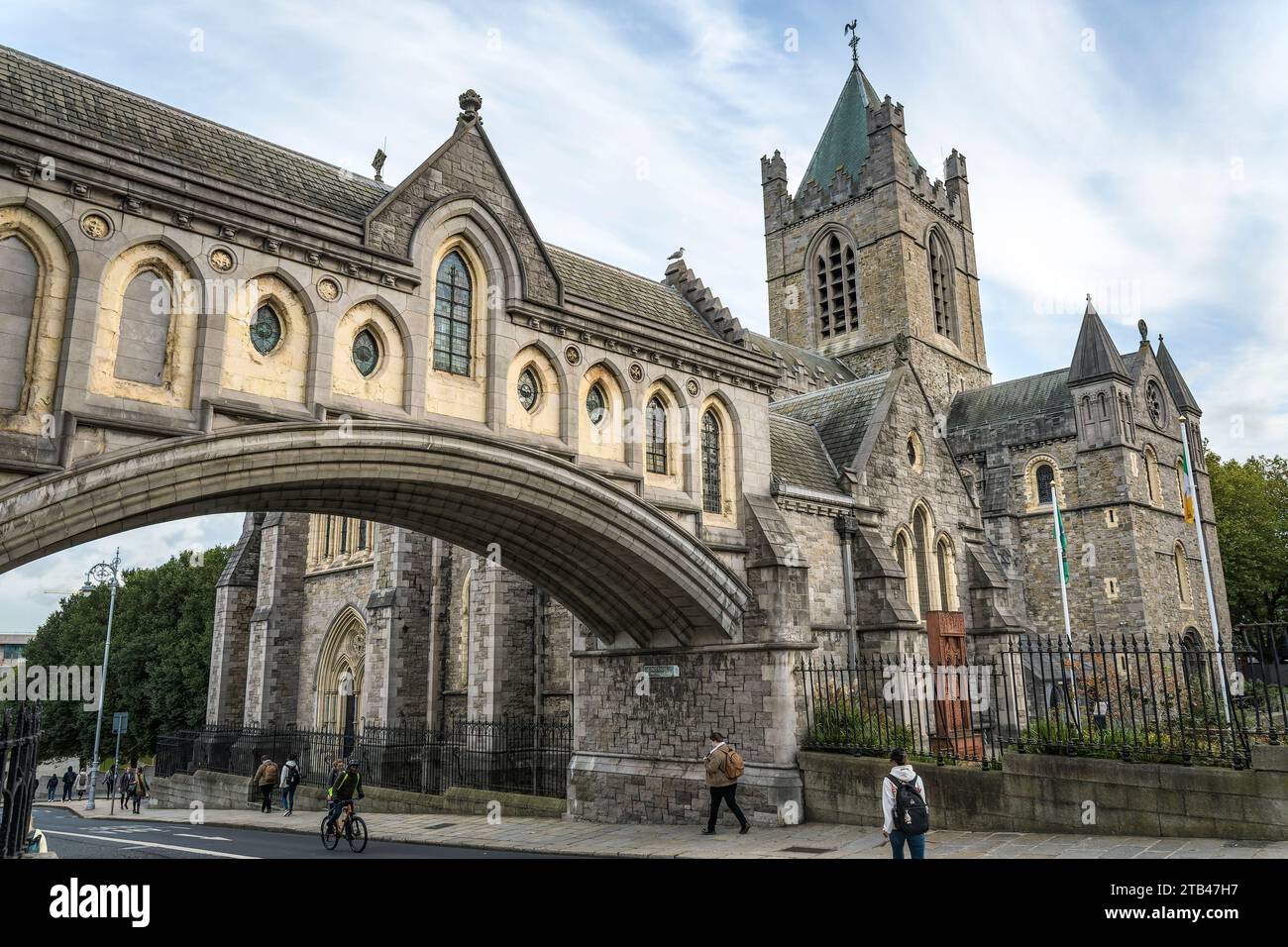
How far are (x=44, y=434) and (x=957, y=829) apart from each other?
12.0 m

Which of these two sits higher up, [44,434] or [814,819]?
[44,434]

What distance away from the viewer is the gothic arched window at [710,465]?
1543 centimetres

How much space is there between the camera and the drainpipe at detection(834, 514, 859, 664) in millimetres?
17656

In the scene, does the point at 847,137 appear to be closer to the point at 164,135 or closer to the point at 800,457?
the point at 800,457

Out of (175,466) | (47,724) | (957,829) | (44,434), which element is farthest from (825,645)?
(47,724)

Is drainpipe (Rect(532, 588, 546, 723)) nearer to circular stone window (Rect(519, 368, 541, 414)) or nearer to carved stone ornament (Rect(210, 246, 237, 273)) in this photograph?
circular stone window (Rect(519, 368, 541, 414))

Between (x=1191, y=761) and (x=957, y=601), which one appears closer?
(x=1191, y=761)

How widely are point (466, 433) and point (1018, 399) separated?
3714cm

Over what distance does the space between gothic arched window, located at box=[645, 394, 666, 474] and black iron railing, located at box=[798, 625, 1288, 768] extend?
168 inches

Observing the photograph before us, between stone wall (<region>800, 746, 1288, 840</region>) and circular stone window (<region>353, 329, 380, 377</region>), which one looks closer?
stone wall (<region>800, 746, 1288, 840</region>)

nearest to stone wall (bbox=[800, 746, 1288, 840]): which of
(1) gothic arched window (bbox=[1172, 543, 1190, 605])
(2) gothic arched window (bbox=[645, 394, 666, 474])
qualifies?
(2) gothic arched window (bbox=[645, 394, 666, 474])

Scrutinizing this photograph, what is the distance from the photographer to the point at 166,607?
45562mm

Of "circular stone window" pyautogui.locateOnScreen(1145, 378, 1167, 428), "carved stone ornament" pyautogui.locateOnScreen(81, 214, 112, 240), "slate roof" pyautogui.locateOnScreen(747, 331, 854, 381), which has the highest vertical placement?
"slate roof" pyautogui.locateOnScreen(747, 331, 854, 381)
